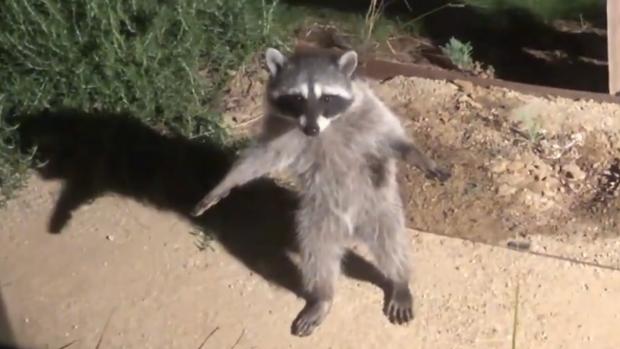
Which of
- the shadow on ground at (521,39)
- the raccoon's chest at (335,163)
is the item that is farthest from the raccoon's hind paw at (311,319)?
the shadow on ground at (521,39)

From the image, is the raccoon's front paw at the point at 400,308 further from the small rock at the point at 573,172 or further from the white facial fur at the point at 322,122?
the small rock at the point at 573,172

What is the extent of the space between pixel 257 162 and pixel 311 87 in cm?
44

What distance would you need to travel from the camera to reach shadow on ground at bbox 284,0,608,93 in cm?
713

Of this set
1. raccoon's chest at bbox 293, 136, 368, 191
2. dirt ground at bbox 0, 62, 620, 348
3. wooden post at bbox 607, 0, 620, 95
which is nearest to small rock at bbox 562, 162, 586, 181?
dirt ground at bbox 0, 62, 620, 348

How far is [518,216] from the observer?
5844 mm

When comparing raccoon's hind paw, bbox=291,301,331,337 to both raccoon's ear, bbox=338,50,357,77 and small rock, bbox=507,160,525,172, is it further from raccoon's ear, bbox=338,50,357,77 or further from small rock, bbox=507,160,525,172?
small rock, bbox=507,160,525,172

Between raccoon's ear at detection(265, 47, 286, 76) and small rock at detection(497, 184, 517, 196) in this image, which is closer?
raccoon's ear at detection(265, 47, 286, 76)

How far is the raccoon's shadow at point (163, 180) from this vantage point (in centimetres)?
586

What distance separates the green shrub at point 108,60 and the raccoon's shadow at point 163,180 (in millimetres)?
93

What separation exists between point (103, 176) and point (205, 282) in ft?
3.32

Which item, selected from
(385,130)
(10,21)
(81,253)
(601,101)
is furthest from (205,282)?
(601,101)

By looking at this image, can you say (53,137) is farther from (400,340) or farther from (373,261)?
(400,340)

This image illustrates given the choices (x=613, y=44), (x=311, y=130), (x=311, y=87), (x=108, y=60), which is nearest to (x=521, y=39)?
(x=613, y=44)

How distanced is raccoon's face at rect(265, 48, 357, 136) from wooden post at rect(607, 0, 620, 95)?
6.23 ft
